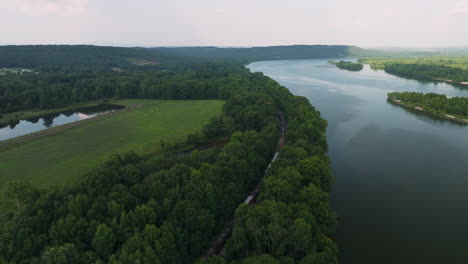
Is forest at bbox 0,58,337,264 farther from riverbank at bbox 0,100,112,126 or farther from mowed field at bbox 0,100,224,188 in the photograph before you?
riverbank at bbox 0,100,112,126

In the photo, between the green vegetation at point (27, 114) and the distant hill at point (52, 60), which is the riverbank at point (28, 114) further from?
the distant hill at point (52, 60)

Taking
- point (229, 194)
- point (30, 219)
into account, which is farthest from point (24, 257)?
point (229, 194)

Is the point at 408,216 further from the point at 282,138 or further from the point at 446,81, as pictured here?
the point at 446,81

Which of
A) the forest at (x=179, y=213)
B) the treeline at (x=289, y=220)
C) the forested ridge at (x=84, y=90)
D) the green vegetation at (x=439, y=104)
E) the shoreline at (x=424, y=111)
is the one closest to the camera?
the forest at (x=179, y=213)

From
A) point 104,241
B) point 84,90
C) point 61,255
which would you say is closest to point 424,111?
point 104,241

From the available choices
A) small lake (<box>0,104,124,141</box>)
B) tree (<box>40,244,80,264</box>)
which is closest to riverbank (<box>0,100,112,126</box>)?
small lake (<box>0,104,124,141</box>)

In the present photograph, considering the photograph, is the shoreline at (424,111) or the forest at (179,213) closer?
the forest at (179,213)

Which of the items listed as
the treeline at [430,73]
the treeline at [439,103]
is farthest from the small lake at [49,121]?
the treeline at [430,73]

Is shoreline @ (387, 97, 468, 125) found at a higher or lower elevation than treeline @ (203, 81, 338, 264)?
higher
